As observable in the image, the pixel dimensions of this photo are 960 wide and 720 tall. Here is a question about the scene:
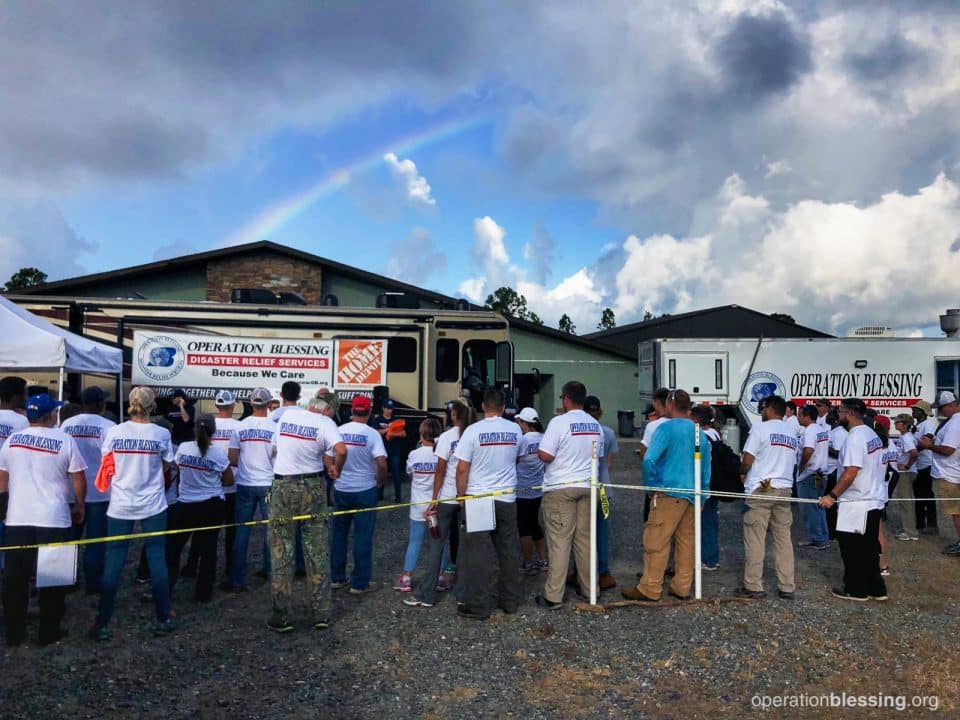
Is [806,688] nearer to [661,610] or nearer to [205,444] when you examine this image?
[661,610]

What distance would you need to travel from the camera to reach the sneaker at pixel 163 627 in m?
5.66

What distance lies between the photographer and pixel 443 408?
14.4 m

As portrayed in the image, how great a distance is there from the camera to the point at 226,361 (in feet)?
44.0

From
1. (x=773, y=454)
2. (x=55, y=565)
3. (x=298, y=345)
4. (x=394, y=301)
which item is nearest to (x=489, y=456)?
(x=773, y=454)

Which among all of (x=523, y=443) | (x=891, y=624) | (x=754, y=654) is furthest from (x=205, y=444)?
(x=891, y=624)

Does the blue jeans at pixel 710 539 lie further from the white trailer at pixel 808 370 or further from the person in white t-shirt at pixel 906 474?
the white trailer at pixel 808 370

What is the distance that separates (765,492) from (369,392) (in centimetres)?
854

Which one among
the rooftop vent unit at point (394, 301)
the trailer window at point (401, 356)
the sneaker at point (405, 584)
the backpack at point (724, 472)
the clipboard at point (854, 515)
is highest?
the rooftop vent unit at point (394, 301)

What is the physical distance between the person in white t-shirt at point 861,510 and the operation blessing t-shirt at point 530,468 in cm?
256

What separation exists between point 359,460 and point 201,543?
156cm

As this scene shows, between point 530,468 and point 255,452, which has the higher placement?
point 255,452

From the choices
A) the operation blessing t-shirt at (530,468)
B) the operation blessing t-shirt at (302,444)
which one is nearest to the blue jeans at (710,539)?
the operation blessing t-shirt at (530,468)

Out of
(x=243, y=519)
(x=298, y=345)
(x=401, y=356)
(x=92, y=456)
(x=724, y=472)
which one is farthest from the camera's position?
(x=401, y=356)

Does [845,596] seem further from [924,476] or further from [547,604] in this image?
[924,476]
